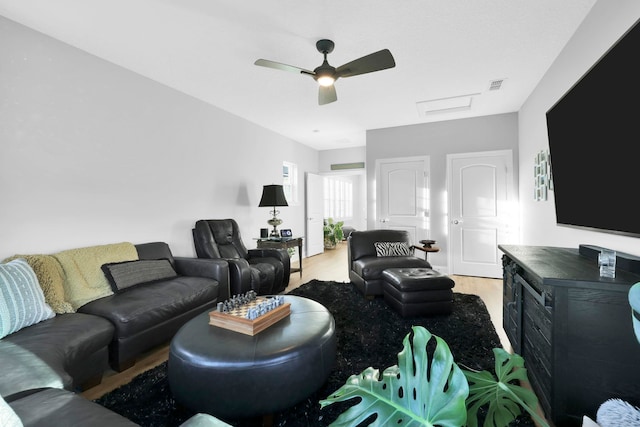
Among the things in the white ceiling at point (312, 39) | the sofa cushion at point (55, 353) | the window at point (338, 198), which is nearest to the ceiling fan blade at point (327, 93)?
the white ceiling at point (312, 39)

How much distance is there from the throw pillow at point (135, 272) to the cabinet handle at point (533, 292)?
2814 mm

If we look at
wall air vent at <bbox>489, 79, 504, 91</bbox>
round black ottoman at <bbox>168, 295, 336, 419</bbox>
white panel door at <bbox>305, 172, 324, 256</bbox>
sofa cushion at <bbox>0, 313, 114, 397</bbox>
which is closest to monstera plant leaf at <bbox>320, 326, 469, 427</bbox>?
round black ottoman at <bbox>168, 295, 336, 419</bbox>

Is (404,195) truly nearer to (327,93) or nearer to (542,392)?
(327,93)

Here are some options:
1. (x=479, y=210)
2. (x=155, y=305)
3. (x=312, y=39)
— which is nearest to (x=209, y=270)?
(x=155, y=305)

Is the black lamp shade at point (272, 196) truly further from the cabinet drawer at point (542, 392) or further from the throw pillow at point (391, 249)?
the cabinet drawer at point (542, 392)

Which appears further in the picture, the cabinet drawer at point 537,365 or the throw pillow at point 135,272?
the throw pillow at point 135,272

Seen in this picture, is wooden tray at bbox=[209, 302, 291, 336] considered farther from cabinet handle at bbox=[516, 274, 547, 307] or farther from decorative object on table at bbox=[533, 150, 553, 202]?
decorative object on table at bbox=[533, 150, 553, 202]

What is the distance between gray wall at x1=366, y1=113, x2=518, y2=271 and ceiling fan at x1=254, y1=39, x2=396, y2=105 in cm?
275

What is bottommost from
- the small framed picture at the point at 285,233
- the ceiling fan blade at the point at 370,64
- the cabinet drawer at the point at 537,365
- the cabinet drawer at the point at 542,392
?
the cabinet drawer at the point at 542,392

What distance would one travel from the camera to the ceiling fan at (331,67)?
2230 millimetres

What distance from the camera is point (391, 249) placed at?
3.82 meters

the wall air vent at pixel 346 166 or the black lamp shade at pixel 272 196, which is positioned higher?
the wall air vent at pixel 346 166

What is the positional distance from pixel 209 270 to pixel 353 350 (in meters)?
1.56

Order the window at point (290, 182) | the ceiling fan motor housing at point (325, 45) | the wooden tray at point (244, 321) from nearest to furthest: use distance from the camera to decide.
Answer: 1. the wooden tray at point (244, 321)
2. the ceiling fan motor housing at point (325, 45)
3. the window at point (290, 182)
